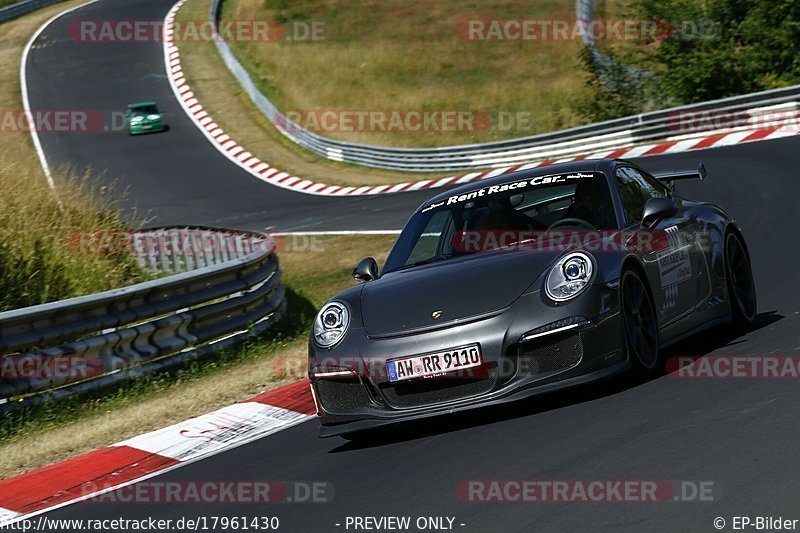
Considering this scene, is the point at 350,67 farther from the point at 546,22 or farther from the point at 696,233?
the point at 696,233

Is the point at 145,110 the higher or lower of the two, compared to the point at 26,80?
lower

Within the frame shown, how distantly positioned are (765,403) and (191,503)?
2.86 m

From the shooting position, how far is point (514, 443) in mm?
5883

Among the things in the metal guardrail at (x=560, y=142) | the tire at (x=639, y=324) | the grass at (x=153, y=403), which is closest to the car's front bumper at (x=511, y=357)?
the tire at (x=639, y=324)

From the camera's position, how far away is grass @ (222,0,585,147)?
120ft

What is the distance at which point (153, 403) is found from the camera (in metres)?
9.25

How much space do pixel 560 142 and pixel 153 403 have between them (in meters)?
18.4

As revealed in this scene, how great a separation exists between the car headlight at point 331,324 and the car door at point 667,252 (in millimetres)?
1798

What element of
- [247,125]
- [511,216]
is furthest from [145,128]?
[511,216]

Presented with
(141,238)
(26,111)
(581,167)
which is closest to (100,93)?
(26,111)

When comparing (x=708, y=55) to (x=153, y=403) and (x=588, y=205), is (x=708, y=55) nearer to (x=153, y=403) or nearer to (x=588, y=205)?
(x=153, y=403)

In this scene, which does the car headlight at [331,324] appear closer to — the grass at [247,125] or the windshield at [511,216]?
the windshield at [511,216]

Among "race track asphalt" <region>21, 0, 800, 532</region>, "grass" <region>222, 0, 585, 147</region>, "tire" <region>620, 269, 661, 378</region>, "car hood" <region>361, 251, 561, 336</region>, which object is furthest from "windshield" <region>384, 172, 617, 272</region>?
"grass" <region>222, 0, 585, 147</region>

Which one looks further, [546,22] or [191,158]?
[546,22]
